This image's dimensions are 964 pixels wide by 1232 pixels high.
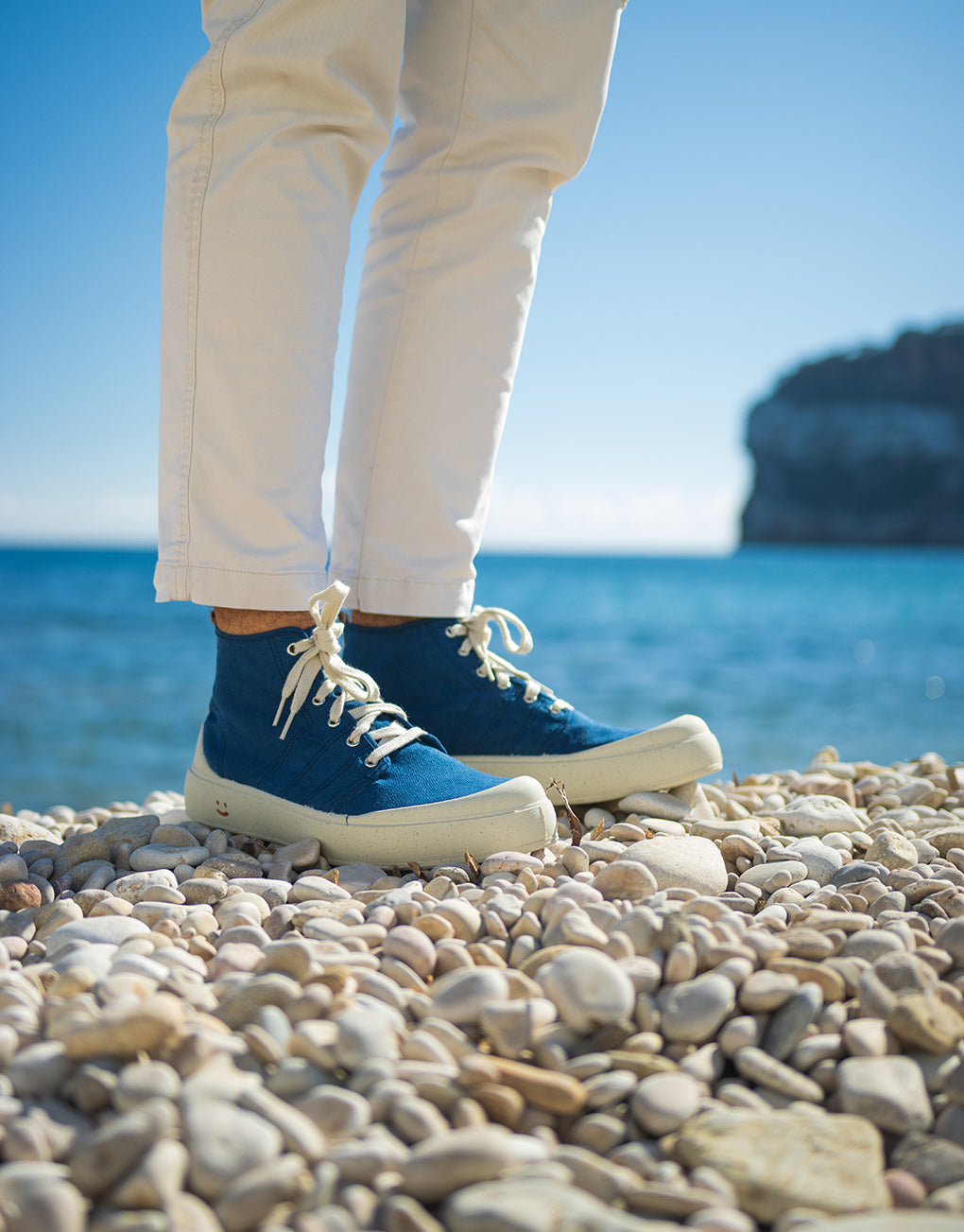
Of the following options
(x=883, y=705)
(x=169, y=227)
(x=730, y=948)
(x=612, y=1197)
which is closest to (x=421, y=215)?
(x=169, y=227)

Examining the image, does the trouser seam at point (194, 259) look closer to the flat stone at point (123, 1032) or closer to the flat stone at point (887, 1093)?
the flat stone at point (123, 1032)

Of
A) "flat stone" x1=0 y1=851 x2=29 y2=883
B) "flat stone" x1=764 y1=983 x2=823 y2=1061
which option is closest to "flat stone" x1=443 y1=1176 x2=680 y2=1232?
"flat stone" x1=764 y1=983 x2=823 y2=1061

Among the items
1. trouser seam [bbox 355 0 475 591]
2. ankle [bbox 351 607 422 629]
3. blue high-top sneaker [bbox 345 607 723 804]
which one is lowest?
blue high-top sneaker [bbox 345 607 723 804]

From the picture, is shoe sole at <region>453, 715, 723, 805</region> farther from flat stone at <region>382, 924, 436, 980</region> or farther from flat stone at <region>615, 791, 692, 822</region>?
flat stone at <region>382, 924, 436, 980</region>

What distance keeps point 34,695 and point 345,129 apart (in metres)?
7.74

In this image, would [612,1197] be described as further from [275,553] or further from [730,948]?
[275,553]

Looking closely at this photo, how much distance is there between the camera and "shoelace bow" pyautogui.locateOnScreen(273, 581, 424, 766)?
126cm

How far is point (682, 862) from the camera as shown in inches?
44.6

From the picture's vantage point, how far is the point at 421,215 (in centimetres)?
144

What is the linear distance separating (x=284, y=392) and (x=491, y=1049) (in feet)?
2.69

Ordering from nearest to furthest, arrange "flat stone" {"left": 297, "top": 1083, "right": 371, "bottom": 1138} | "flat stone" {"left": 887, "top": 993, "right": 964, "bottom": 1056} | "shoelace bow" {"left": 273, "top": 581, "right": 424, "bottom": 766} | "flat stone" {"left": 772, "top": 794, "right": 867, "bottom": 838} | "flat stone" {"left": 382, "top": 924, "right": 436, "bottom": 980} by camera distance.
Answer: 1. "flat stone" {"left": 297, "top": 1083, "right": 371, "bottom": 1138}
2. "flat stone" {"left": 887, "top": 993, "right": 964, "bottom": 1056}
3. "flat stone" {"left": 382, "top": 924, "right": 436, "bottom": 980}
4. "shoelace bow" {"left": 273, "top": 581, "right": 424, "bottom": 766}
5. "flat stone" {"left": 772, "top": 794, "right": 867, "bottom": 838}

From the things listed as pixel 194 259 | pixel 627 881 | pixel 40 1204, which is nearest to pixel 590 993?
pixel 627 881

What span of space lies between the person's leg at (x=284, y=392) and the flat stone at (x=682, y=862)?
0.46 feet

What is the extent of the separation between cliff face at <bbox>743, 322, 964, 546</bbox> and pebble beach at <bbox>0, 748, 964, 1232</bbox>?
48886mm
